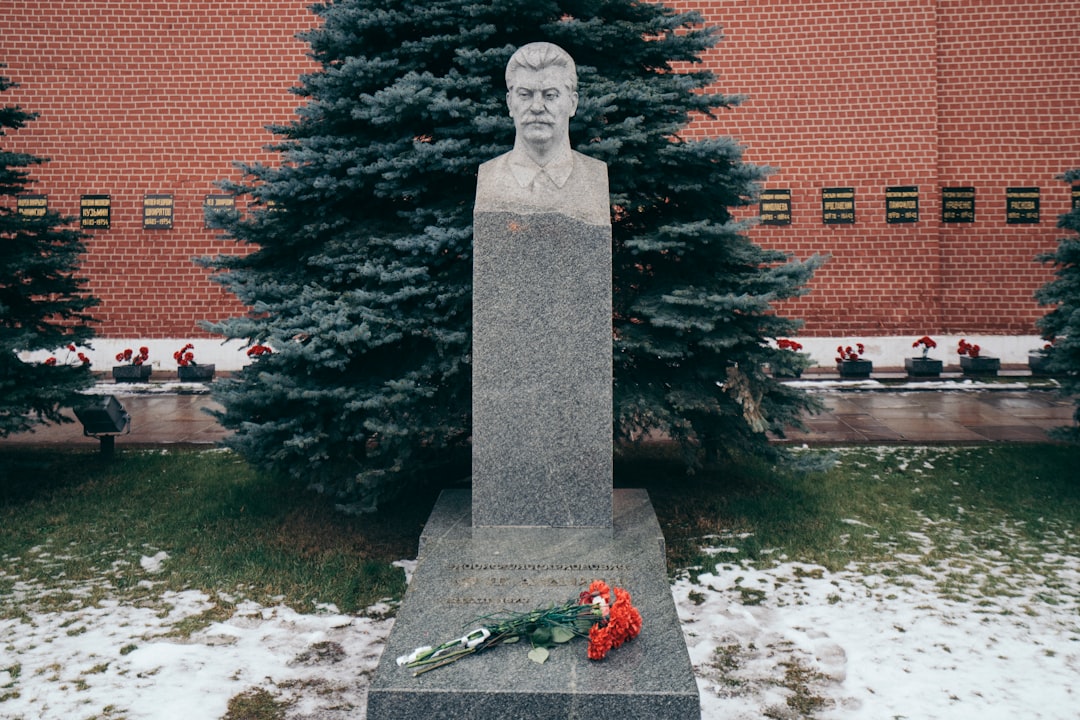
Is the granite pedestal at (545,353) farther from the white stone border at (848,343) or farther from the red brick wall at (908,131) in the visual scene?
the white stone border at (848,343)

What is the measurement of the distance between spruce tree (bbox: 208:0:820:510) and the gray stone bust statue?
32.1 inches

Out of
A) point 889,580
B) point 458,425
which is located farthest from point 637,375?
point 889,580

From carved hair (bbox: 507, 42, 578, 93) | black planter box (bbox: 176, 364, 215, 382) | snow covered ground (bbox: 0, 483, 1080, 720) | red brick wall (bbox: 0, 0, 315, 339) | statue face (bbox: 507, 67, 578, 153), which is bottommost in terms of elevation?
snow covered ground (bbox: 0, 483, 1080, 720)

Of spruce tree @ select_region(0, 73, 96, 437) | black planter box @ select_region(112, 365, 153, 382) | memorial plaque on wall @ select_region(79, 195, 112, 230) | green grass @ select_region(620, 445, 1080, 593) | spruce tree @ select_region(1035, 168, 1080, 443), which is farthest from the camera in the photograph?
memorial plaque on wall @ select_region(79, 195, 112, 230)

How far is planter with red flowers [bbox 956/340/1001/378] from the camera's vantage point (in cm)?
1186

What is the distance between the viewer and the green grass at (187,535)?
442 centimetres

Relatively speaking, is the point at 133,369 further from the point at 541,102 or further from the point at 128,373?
the point at 541,102

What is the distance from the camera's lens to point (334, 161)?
204 inches

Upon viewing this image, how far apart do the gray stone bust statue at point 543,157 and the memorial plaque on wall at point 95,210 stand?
10.0m

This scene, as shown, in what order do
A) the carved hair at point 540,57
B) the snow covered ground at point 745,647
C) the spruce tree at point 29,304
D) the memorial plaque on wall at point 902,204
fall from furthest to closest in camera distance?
the memorial plaque on wall at point 902,204
the spruce tree at point 29,304
the carved hair at point 540,57
the snow covered ground at point 745,647

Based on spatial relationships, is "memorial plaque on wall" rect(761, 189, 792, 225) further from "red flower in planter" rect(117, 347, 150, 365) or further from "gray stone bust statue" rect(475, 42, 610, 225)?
"red flower in planter" rect(117, 347, 150, 365)

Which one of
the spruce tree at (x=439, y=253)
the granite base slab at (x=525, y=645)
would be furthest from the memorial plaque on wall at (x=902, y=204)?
the granite base slab at (x=525, y=645)

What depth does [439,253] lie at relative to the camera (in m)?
5.22

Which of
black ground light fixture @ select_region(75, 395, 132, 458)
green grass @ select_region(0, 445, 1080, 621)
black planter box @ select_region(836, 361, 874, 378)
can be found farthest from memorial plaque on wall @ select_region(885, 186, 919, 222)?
black ground light fixture @ select_region(75, 395, 132, 458)
